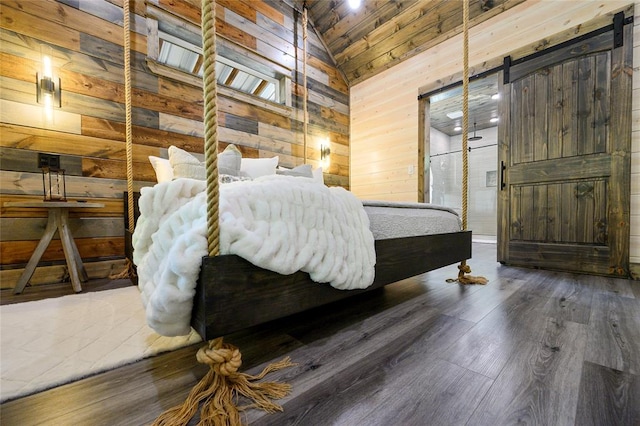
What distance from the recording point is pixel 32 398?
723 millimetres

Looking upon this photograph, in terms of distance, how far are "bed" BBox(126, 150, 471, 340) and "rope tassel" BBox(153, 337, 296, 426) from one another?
6 centimetres

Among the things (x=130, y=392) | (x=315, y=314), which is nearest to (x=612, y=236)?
(x=315, y=314)

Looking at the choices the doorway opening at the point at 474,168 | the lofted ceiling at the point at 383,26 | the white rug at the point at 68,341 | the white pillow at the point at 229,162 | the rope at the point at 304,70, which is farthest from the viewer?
the doorway opening at the point at 474,168

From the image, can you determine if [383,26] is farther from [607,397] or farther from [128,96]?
[607,397]

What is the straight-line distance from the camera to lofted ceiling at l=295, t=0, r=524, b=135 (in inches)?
112

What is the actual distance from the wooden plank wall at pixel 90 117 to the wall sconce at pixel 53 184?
51 mm

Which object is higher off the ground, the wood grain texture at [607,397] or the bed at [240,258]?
the bed at [240,258]

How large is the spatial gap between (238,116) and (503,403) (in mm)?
3088

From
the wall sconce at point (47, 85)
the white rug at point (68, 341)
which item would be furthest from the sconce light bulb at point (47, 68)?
the white rug at point (68, 341)

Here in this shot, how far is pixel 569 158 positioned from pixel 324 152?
8.77 ft

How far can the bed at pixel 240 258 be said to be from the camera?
27.0 inches

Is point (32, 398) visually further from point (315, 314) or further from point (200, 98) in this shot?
point (200, 98)

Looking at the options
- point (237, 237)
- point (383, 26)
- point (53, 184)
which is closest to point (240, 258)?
point (237, 237)

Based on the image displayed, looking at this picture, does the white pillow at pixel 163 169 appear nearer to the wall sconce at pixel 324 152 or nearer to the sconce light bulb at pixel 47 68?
the sconce light bulb at pixel 47 68
